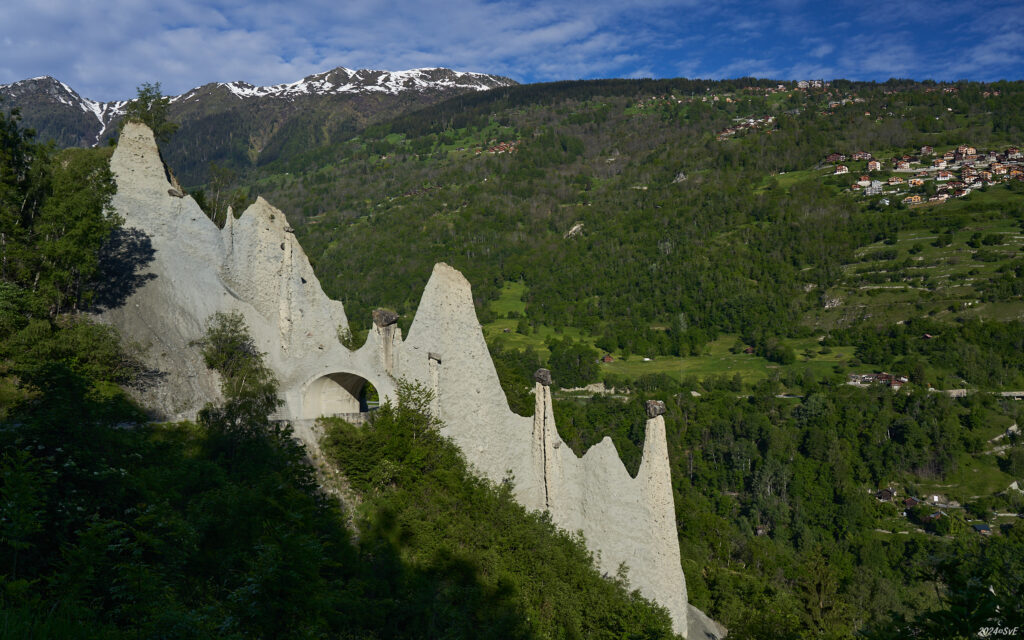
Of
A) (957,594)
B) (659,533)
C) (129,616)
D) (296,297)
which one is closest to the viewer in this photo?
(957,594)

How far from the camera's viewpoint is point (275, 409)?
87.7ft

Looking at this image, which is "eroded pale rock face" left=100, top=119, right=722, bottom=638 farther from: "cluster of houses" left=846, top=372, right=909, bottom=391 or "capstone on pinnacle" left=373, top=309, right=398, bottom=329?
"cluster of houses" left=846, top=372, right=909, bottom=391

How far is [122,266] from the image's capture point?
95.7ft

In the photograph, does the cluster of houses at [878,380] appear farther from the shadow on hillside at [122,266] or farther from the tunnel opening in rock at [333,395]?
the shadow on hillside at [122,266]

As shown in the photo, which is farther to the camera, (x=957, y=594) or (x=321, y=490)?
(x=321, y=490)

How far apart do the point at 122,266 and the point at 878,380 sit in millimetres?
133519

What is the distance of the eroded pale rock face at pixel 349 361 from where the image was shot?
2206 centimetres

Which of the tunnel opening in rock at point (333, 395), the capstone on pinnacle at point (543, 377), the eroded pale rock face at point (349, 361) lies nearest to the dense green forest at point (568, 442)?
the eroded pale rock face at point (349, 361)

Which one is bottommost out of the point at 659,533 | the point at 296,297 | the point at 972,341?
the point at 659,533

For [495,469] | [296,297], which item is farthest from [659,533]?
[296,297]

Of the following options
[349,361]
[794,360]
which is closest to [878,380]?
[794,360]

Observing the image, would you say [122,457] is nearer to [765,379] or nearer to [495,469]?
[495,469]

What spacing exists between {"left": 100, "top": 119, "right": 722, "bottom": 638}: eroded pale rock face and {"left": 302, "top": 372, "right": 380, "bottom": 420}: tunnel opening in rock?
66 millimetres

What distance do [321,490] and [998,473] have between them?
121997 millimetres
